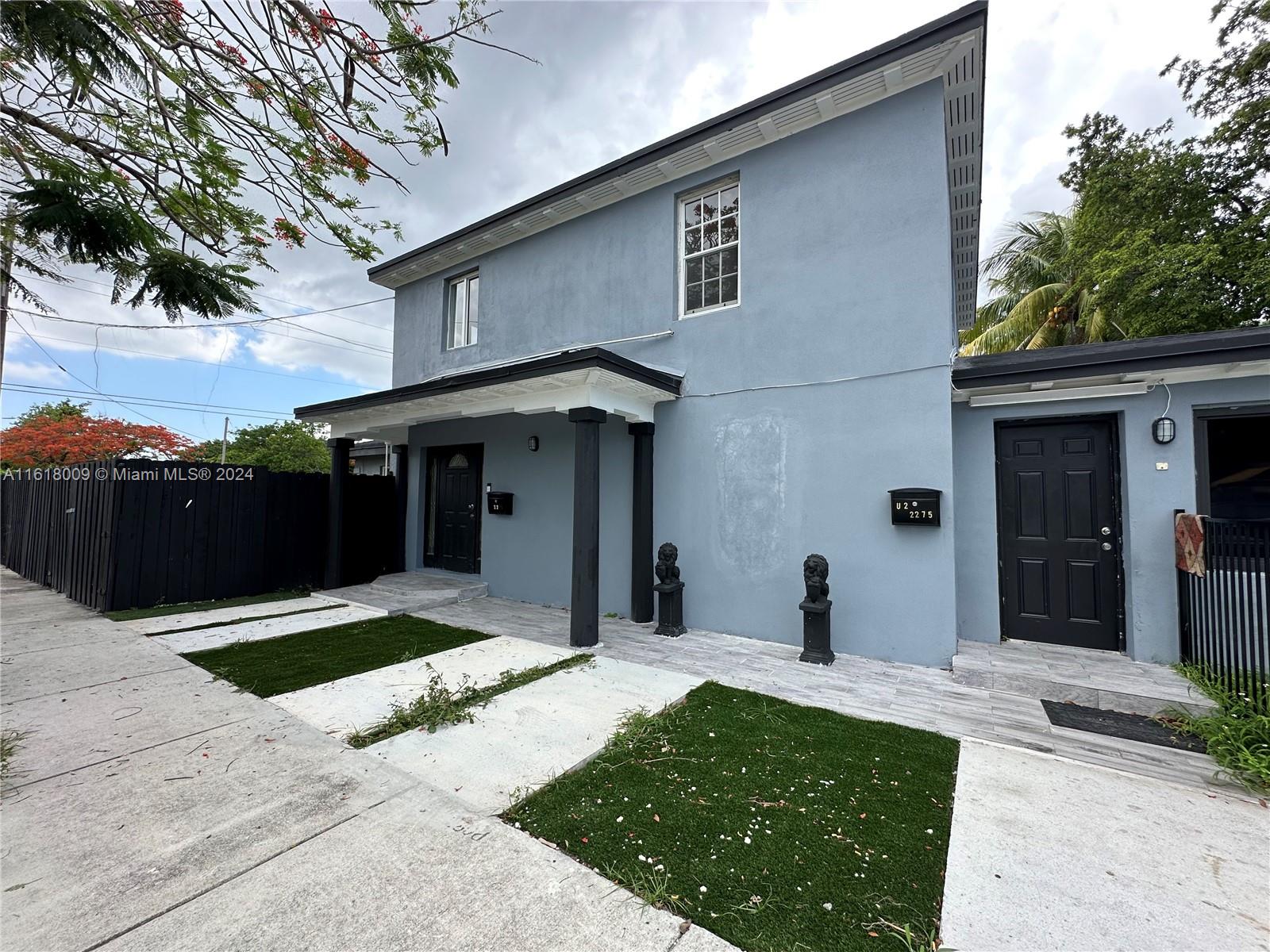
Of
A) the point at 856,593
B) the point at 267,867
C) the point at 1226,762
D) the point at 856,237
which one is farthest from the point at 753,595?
the point at 267,867

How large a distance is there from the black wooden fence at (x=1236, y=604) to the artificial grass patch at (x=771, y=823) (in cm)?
248

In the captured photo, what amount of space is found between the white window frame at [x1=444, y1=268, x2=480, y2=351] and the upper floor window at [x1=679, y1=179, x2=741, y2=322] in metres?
3.72

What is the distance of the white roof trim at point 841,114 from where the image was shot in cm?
440

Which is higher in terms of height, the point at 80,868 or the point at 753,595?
the point at 753,595

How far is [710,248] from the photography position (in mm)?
5891

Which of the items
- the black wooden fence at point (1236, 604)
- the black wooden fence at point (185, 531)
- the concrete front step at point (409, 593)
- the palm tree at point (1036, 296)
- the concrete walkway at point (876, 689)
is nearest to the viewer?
the concrete walkway at point (876, 689)

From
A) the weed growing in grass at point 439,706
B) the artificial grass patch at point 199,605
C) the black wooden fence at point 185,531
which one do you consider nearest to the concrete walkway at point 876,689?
the weed growing in grass at point 439,706

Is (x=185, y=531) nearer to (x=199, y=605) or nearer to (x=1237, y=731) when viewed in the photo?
(x=199, y=605)

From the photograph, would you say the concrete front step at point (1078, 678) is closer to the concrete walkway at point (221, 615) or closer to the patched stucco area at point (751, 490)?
the patched stucco area at point (751, 490)

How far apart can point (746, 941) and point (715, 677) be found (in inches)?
101

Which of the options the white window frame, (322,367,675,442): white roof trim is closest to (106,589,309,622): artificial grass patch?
(322,367,675,442): white roof trim

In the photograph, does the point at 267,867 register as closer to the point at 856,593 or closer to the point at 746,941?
the point at 746,941

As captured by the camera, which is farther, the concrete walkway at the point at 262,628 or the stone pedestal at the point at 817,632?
the concrete walkway at the point at 262,628

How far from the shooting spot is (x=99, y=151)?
2994 millimetres
